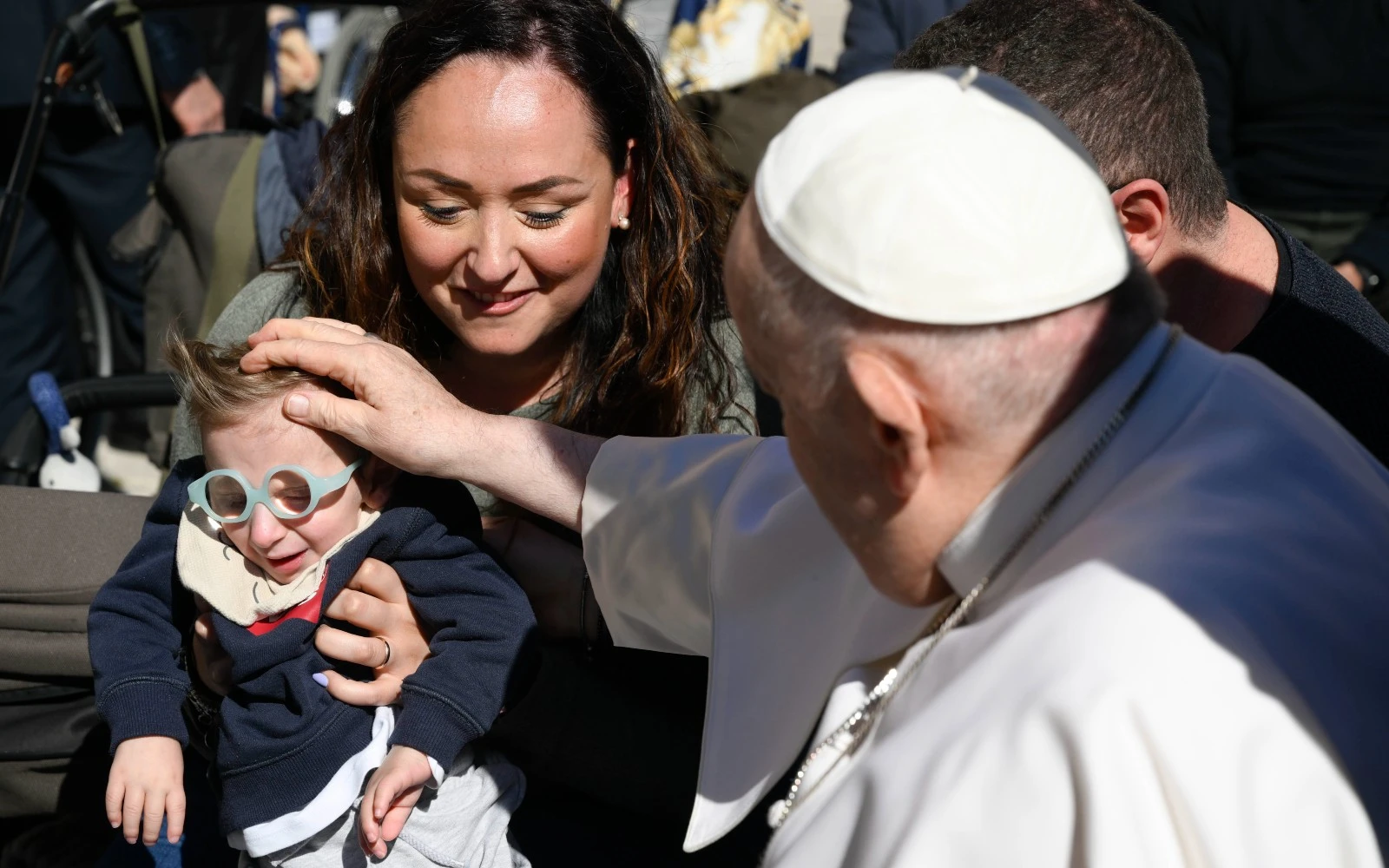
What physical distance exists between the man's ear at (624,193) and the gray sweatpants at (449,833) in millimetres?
1086

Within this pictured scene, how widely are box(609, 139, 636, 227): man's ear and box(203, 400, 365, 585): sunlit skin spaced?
0.78 metres

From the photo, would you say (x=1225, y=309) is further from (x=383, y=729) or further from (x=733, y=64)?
(x=733, y=64)

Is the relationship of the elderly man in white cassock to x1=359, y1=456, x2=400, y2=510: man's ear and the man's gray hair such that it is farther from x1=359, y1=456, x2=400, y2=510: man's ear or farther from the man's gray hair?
x1=359, y1=456, x2=400, y2=510: man's ear

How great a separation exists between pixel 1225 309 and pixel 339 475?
1.59 metres

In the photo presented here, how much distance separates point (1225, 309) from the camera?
235 centimetres

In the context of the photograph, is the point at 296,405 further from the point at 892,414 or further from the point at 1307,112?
the point at 1307,112

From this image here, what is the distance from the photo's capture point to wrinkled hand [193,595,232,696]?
2.19 meters

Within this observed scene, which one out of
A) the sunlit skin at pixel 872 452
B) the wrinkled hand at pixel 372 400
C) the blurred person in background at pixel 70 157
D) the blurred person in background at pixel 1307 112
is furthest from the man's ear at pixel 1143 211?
the blurred person in background at pixel 70 157

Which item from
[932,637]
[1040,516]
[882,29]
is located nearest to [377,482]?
[932,637]

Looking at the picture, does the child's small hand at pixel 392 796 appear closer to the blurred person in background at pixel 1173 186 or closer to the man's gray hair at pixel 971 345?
the man's gray hair at pixel 971 345

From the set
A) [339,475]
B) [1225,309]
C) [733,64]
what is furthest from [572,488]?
[733,64]

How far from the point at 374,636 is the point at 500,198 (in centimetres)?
81

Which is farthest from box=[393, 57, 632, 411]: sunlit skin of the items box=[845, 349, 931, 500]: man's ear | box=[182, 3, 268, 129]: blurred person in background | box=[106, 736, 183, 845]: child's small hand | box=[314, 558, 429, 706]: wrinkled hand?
box=[182, 3, 268, 129]: blurred person in background

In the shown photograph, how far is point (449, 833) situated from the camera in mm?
2154
